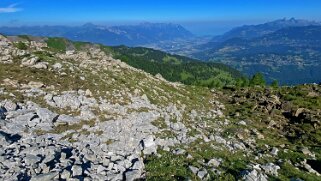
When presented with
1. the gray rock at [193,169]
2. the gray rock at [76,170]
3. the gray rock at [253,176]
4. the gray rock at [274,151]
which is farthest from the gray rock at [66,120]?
the gray rock at [274,151]

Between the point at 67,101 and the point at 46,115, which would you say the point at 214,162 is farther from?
the point at 67,101

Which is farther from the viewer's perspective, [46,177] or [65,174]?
[65,174]

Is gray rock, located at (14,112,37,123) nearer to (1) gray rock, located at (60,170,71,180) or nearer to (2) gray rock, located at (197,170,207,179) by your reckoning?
(1) gray rock, located at (60,170,71,180)

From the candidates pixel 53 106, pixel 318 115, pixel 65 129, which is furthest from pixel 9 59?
pixel 318 115

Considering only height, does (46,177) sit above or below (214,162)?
above

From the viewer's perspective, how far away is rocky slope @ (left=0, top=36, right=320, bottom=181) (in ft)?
73.3

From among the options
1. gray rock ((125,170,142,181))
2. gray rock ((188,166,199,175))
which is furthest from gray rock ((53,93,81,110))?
gray rock ((188,166,199,175))

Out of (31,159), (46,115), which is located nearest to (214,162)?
(31,159)

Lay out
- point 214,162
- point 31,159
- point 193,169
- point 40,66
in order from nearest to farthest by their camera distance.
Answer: point 31,159, point 193,169, point 214,162, point 40,66

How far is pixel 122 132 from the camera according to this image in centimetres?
2770

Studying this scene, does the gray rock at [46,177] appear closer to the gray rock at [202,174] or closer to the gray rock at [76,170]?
the gray rock at [76,170]

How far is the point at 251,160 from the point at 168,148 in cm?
610

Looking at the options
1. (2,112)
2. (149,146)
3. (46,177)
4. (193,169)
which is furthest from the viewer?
(2,112)

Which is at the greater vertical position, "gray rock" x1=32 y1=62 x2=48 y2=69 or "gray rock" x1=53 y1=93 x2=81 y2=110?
"gray rock" x1=32 y1=62 x2=48 y2=69
